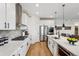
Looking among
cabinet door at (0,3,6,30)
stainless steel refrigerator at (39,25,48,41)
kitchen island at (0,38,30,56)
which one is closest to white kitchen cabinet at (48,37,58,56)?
kitchen island at (0,38,30,56)

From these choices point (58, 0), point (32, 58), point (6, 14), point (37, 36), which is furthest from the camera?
point (37, 36)

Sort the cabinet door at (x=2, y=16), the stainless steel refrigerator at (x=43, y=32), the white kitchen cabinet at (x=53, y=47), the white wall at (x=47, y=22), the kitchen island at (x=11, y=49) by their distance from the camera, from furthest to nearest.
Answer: the white wall at (x=47, y=22) → the stainless steel refrigerator at (x=43, y=32) → the white kitchen cabinet at (x=53, y=47) → the cabinet door at (x=2, y=16) → the kitchen island at (x=11, y=49)

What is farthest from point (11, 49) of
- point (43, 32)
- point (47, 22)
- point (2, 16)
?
point (47, 22)

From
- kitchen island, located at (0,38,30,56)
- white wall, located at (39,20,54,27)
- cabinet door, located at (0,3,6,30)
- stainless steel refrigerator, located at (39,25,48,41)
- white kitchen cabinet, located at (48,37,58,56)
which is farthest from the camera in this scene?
white wall, located at (39,20,54,27)

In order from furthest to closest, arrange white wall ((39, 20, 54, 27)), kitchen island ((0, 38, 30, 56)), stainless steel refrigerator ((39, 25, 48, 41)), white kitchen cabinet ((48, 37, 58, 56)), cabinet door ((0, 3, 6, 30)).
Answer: white wall ((39, 20, 54, 27)) < stainless steel refrigerator ((39, 25, 48, 41)) < white kitchen cabinet ((48, 37, 58, 56)) < cabinet door ((0, 3, 6, 30)) < kitchen island ((0, 38, 30, 56))

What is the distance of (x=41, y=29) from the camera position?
960cm

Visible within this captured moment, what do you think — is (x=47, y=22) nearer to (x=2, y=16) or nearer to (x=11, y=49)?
(x=2, y=16)

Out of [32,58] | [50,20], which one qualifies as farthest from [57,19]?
[32,58]

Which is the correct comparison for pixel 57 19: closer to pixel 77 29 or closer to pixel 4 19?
pixel 77 29

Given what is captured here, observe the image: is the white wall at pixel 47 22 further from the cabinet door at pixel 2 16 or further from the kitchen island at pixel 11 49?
the cabinet door at pixel 2 16

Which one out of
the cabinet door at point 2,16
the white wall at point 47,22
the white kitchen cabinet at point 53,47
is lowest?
the white kitchen cabinet at point 53,47

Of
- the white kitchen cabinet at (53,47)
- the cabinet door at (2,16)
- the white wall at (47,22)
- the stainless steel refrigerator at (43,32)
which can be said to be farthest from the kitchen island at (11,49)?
the white wall at (47,22)

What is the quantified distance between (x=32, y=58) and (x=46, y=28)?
27.0ft

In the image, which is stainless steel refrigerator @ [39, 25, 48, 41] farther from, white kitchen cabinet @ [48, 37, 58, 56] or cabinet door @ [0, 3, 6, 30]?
cabinet door @ [0, 3, 6, 30]
